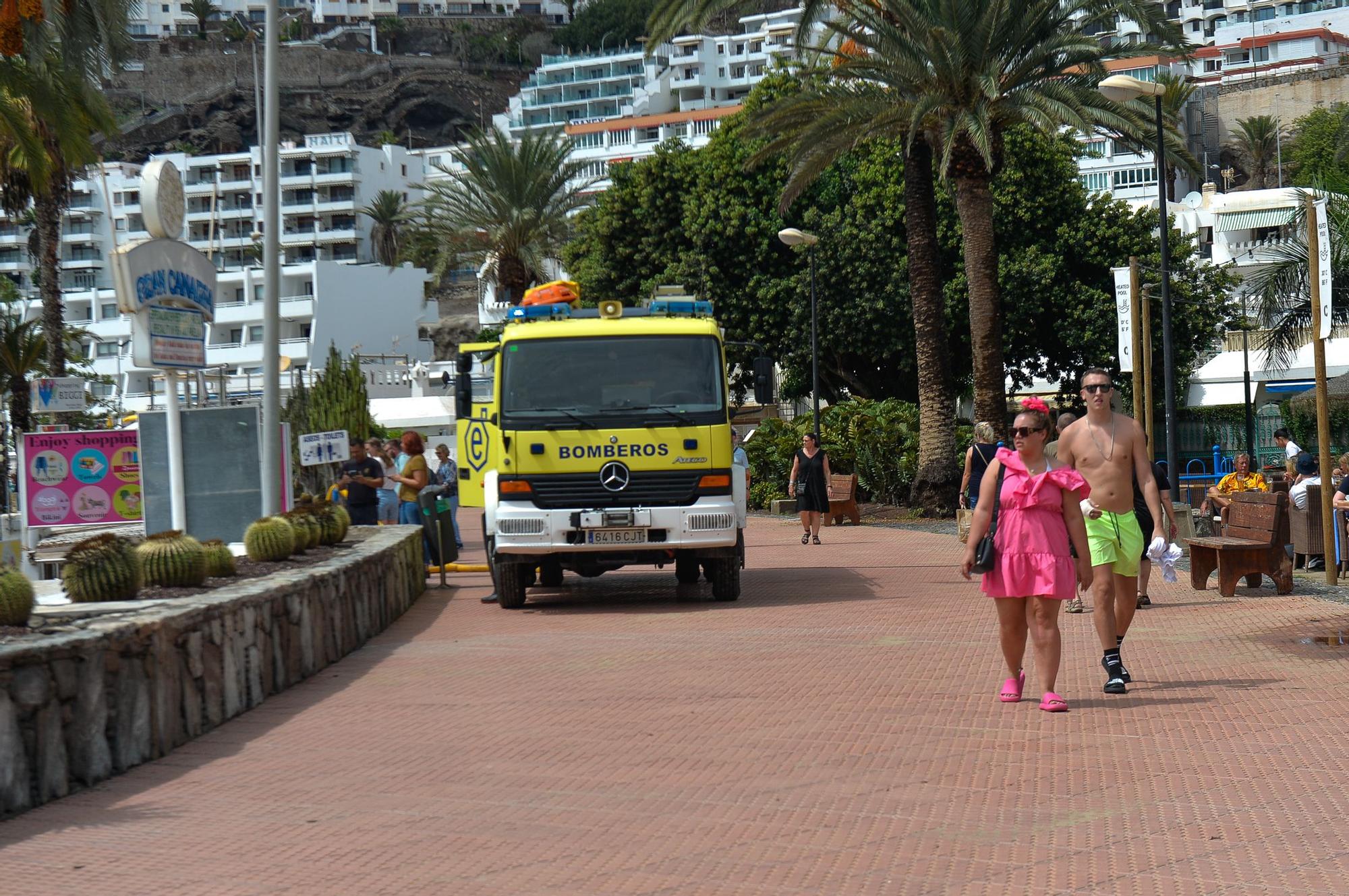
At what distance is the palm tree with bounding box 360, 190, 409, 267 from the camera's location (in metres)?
119

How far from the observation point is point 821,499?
2458cm

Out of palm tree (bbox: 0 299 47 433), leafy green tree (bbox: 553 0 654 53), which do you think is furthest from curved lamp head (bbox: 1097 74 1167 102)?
leafy green tree (bbox: 553 0 654 53)

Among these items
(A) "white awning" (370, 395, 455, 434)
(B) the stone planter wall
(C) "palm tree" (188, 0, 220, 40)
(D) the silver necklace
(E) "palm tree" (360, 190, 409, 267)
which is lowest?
(B) the stone planter wall

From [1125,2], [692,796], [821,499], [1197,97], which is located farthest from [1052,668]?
[1197,97]

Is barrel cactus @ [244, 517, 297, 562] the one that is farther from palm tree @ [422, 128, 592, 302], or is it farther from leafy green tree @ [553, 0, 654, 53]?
leafy green tree @ [553, 0, 654, 53]

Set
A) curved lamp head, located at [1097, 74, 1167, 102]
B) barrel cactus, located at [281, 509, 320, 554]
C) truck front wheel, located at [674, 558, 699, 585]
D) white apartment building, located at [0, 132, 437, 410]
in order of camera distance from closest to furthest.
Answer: barrel cactus, located at [281, 509, 320, 554]
truck front wheel, located at [674, 558, 699, 585]
curved lamp head, located at [1097, 74, 1167, 102]
white apartment building, located at [0, 132, 437, 410]

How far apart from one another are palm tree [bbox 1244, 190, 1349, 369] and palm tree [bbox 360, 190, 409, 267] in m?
88.7

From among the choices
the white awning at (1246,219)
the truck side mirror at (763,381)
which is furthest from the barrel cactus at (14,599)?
the white awning at (1246,219)

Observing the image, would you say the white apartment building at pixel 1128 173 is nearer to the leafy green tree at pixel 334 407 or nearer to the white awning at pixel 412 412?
the white awning at pixel 412 412

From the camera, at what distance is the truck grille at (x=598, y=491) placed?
1507 centimetres

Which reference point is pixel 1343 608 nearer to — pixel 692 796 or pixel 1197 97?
pixel 692 796

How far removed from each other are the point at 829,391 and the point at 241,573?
136 feet

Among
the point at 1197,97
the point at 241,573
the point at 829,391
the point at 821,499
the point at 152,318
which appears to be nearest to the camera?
the point at 241,573

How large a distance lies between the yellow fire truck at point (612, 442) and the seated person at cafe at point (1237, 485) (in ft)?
31.7
